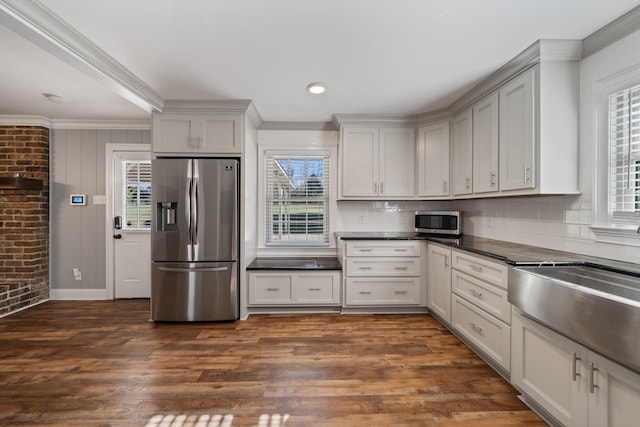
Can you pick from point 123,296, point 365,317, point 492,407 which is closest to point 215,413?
point 492,407

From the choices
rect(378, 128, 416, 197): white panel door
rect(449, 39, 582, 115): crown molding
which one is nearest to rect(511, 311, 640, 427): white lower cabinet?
rect(449, 39, 582, 115): crown molding

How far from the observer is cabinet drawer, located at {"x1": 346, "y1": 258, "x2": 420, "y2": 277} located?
3.43m

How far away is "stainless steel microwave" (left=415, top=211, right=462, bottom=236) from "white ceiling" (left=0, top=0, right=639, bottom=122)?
1.30m

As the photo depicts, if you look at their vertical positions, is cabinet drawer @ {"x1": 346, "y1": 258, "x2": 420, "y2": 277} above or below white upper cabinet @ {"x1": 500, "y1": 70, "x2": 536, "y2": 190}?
below

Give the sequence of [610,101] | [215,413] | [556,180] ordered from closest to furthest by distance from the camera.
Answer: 1. [215,413]
2. [610,101]
3. [556,180]

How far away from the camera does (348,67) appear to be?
246cm

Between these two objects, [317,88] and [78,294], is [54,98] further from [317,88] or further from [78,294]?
Result: [317,88]

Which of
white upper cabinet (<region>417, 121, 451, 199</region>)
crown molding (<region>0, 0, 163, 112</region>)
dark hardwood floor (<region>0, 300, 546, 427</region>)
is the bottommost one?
dark hardwood floor (<region>0, 300, 546, 427</region>)

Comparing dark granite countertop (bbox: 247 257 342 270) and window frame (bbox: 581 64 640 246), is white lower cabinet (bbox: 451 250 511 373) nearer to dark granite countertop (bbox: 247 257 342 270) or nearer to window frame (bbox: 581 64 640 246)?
window frame (bbox: 581 64 640 246)

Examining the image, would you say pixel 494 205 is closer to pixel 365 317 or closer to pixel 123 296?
pixel 365 317

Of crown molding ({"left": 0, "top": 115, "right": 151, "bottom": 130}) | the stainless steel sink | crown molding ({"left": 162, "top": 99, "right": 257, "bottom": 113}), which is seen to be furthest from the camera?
crown molding ({"left": 0, "top": 115, "right": 151, "bottom": 130})

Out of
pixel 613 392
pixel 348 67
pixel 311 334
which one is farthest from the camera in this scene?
pixel 311 334

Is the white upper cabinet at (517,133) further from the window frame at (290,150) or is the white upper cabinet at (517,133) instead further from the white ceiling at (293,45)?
the window frame at (290,150)

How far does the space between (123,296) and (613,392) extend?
4820 millimetres
